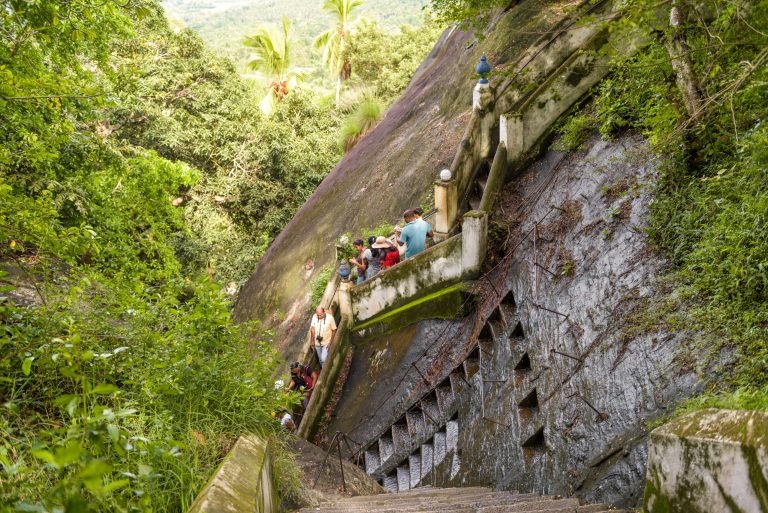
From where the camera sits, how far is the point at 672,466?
3.17 meters

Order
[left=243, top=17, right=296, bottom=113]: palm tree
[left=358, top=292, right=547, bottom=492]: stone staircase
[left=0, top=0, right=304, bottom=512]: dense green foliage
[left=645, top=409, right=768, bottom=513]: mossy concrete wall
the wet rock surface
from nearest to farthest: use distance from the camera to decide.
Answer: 1. [left=645, top=409, right=768, bottom=513]: mossy concrete wall
2. [left=0, top=0, right=304, bottom=512]: dense green foliage
3. the wet rock surface
4. [left=358, top=292, right=547, bottom=492]: stone staircase
5. [left=243, top=17, right=296, bottom=113]: palm tree

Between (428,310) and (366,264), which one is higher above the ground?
(366,264)

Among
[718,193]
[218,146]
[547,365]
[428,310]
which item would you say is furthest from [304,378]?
[218,146]

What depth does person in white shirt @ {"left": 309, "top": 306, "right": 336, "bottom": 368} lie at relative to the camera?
11.2 meters

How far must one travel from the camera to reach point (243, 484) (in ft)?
10.9

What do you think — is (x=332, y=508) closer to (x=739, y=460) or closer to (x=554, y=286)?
(x=739, y=460)

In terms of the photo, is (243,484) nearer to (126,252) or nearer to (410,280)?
(410,280)

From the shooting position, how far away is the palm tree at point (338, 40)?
1382 inches

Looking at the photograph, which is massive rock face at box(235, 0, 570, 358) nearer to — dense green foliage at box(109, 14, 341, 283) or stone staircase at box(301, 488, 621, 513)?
dense green foliage at box(109, 14, 341, 283)

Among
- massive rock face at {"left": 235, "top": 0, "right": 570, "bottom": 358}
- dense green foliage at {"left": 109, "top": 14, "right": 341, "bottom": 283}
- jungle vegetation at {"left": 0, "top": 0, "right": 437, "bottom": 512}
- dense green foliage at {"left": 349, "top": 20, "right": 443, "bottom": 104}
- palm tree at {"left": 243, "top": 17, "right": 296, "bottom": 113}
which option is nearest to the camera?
jungle vegetation at {"left": 0, "top": 0, "right": 437, "bottom": 512}

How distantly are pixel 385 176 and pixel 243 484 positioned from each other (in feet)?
45.9

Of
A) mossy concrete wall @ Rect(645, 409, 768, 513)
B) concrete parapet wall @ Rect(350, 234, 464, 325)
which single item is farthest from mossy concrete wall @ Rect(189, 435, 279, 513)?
concrete parapet wall @ Rect(350, 234, 464, 325)

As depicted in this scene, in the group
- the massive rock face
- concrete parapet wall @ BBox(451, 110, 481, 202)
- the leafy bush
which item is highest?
the leafy bush

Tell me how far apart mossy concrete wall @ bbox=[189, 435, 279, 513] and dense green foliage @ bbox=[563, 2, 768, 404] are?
9.11ft
